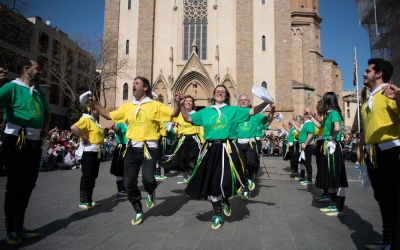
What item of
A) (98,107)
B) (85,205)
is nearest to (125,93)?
(85,205)

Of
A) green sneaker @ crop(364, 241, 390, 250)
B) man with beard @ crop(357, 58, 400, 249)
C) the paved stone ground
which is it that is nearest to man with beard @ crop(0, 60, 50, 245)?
the paved stone ground

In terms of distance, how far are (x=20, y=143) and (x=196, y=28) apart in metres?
25.6

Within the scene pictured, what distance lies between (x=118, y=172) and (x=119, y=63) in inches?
855

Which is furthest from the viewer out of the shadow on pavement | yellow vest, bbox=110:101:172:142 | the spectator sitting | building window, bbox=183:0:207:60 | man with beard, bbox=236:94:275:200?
building window, bbox=183:0:207:60

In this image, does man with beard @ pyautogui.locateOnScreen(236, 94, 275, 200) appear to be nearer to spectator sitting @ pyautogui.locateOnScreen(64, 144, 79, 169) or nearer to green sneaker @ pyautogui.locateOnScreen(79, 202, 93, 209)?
green sneaker @ pyautogui.locateOnScreen(79, 202, 93, 209)

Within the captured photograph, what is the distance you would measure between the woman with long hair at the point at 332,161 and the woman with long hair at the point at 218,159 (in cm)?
156

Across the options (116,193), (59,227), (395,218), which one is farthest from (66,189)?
(395,218)

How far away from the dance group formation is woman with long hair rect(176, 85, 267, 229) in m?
0.01

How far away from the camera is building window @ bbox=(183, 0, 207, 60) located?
1088 inches

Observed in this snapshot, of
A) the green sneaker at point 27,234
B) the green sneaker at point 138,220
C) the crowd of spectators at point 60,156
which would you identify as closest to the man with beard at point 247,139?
the green sneaker at point 138,220

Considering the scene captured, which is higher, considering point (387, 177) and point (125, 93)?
point (125, 93)

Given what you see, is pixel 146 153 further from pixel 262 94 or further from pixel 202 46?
pixel 202 46

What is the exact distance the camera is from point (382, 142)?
11.2 feet

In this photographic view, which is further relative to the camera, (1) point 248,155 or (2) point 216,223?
(1) point 248,155
